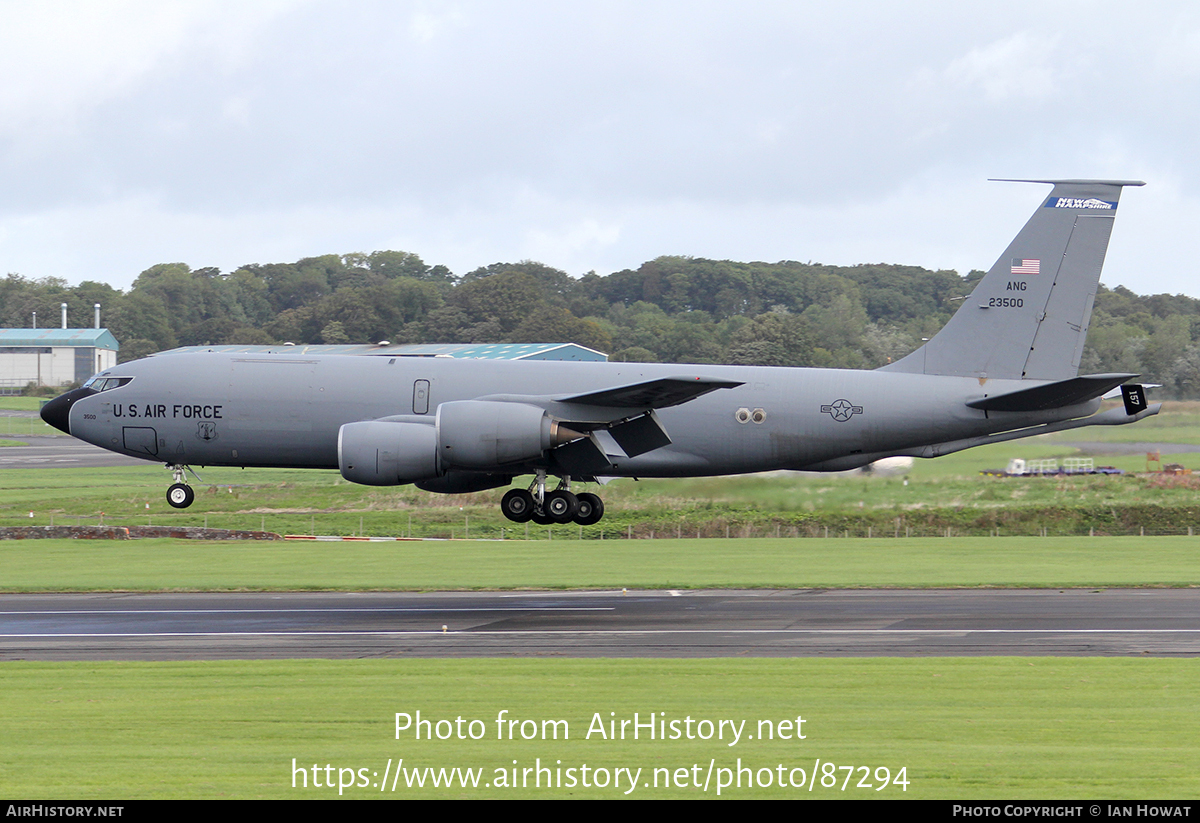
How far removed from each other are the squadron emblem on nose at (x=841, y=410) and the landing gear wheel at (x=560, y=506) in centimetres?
746

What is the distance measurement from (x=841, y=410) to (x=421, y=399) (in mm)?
11645

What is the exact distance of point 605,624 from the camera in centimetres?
3147

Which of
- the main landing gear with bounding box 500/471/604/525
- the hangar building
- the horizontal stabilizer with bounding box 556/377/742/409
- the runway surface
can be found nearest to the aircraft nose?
the runway surface

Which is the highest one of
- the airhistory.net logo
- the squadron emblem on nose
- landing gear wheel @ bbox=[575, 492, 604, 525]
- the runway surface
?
the airhistory.net logo

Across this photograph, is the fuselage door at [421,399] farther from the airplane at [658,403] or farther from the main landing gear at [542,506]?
the main landing gear at [542,506]

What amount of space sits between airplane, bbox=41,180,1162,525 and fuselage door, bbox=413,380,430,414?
0.13 ft

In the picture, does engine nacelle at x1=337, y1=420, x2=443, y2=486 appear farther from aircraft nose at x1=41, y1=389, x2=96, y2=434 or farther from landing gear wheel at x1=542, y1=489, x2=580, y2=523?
aircraft nose at x1=41, y1=389, x2=96, y2=434

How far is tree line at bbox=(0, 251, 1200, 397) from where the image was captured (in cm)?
6588

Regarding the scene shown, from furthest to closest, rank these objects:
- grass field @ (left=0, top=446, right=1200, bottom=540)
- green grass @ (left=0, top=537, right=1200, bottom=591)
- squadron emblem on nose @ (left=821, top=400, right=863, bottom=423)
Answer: grass field @ (left=0, top=446, right=1200, bottom=540), green grass @ (left=0, top=537, right=1200, bottom=591), squadron emblem on nose @ (left=821, top=400, right=863, bottom=423)

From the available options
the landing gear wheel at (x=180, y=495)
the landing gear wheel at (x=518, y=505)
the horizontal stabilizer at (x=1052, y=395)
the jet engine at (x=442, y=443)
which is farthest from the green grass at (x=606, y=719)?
the landing gear wheel at (x=180, y=495)

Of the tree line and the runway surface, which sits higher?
the tree line

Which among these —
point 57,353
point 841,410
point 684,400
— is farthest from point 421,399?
point 57,353

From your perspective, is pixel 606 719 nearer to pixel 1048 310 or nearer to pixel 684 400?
pixel 684 400

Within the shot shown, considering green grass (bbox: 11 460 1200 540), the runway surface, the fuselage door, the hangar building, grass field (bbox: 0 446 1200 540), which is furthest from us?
the hangar building
